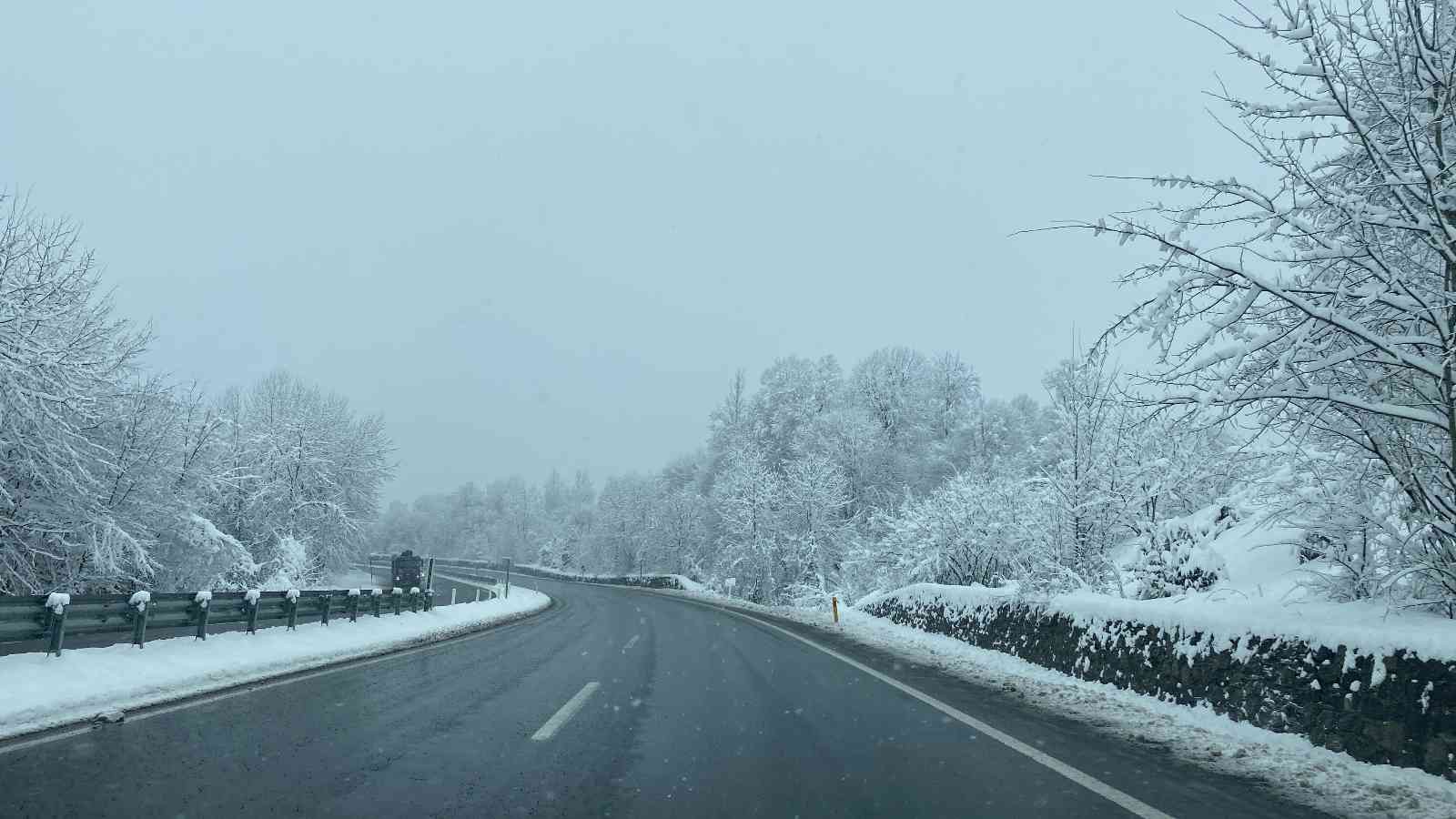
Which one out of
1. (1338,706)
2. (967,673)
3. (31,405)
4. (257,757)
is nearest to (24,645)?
(257,757)

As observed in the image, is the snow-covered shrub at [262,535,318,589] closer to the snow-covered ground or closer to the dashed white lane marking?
the dashed white lane marking

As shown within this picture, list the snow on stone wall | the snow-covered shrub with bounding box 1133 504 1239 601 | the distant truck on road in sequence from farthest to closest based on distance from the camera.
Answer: the distant truck on road, the snow-covered shrub with bounding box 1133 504 1239 601, the snow on stone wall

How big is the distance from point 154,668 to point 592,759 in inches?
273

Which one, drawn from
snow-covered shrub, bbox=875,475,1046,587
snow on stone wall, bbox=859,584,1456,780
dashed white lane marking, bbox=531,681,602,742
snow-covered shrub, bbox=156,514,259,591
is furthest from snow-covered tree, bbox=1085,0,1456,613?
snow-covered shrub, bbox=156,514,259,591

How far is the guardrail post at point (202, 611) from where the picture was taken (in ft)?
39.8

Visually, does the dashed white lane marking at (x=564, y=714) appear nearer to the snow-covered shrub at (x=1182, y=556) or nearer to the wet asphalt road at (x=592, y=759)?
the wet asphalt road at (x=592, y=759)

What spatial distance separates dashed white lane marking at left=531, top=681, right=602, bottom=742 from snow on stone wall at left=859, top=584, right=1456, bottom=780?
583 centimetres

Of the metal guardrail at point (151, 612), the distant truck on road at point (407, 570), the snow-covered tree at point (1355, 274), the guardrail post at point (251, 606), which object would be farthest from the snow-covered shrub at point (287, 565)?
the snow-covered tree at point (1355, 274)

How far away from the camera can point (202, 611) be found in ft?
40.1

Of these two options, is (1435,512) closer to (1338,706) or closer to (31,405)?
(1338,706)

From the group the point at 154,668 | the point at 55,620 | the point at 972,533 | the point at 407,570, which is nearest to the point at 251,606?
the point at 154,668

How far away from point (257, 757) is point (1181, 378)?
24.2ft

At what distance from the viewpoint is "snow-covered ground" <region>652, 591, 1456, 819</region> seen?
4953 mm

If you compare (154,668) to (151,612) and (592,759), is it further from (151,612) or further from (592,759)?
(592,759)
